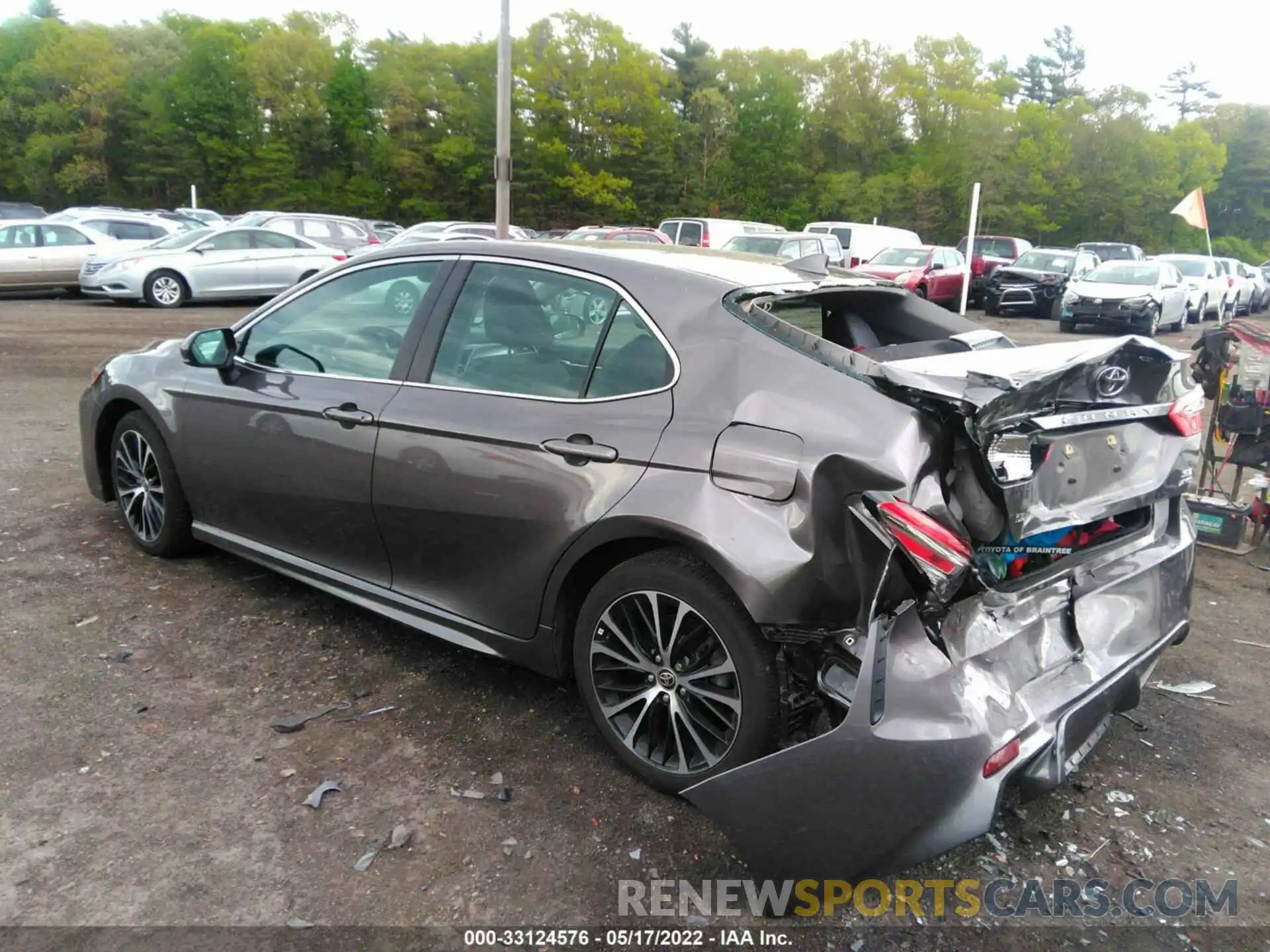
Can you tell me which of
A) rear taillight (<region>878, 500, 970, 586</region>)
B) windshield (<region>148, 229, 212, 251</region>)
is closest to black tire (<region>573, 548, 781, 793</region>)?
rear taillight (<region>878, 500, 970, 586</region>)

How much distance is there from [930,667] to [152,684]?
9.36ft

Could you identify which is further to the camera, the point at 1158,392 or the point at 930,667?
the point at 1158,392

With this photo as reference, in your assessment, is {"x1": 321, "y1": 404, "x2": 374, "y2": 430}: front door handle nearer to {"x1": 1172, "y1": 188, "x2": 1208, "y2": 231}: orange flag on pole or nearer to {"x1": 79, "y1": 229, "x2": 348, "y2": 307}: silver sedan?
{"x1": 1172, "y1": 188, "x2": 1208, "y2": 231}: orange flag on pole

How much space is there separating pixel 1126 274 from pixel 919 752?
67.3 ft

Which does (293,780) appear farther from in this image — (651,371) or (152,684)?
(651,371)

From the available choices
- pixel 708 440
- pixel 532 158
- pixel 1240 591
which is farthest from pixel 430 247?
pixel 532 158

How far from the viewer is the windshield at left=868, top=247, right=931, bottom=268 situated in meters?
21.4

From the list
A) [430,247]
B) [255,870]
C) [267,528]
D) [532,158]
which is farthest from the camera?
Result: [532,158]

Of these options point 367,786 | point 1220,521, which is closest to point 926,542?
point 367,786

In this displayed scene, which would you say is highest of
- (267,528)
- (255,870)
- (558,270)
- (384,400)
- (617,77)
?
(617,77)

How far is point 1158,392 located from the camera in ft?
10.1

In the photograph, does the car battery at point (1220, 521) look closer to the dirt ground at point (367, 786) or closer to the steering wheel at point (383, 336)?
the dirt ground at point (367, 786)

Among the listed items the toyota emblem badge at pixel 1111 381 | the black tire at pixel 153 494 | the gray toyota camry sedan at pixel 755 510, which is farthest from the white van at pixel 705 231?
the toyota emblem badge at pixel 1111 381

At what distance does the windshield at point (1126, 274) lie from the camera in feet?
64.2
